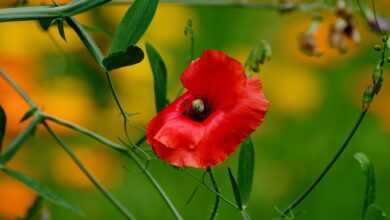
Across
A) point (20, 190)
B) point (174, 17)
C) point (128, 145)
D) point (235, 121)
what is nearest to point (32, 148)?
point (20, 190)

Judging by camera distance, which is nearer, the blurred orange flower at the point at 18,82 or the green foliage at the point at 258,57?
the green foliage at the point at 258,57

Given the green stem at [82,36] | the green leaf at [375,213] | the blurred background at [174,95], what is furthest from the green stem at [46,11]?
the blurred background at [174,95]

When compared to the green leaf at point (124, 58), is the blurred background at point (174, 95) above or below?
below

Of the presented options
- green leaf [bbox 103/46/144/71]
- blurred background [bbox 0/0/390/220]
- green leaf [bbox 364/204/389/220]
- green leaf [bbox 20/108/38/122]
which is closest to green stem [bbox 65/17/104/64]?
green leaf [bbox 103/46/144/71]

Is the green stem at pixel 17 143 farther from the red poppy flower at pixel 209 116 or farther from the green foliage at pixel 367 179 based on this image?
the green foliage at pixel 367 179

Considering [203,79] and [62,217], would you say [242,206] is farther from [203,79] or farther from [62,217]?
[62,217]

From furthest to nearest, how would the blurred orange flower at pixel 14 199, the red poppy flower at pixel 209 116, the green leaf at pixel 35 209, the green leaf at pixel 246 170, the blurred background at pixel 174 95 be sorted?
the blurred background at pixel 174 95 → the blurred orange flower at pixel 14 199 → the green leaf at pixel 35 209 → the green leaf at pixel 246 170 → the red poppy flower at pixel 209 116

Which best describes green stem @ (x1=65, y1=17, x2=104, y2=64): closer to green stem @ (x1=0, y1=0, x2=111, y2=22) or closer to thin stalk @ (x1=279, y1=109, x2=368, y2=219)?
green stem @ (x1=0, y1=0, x2=111, y2=22)
